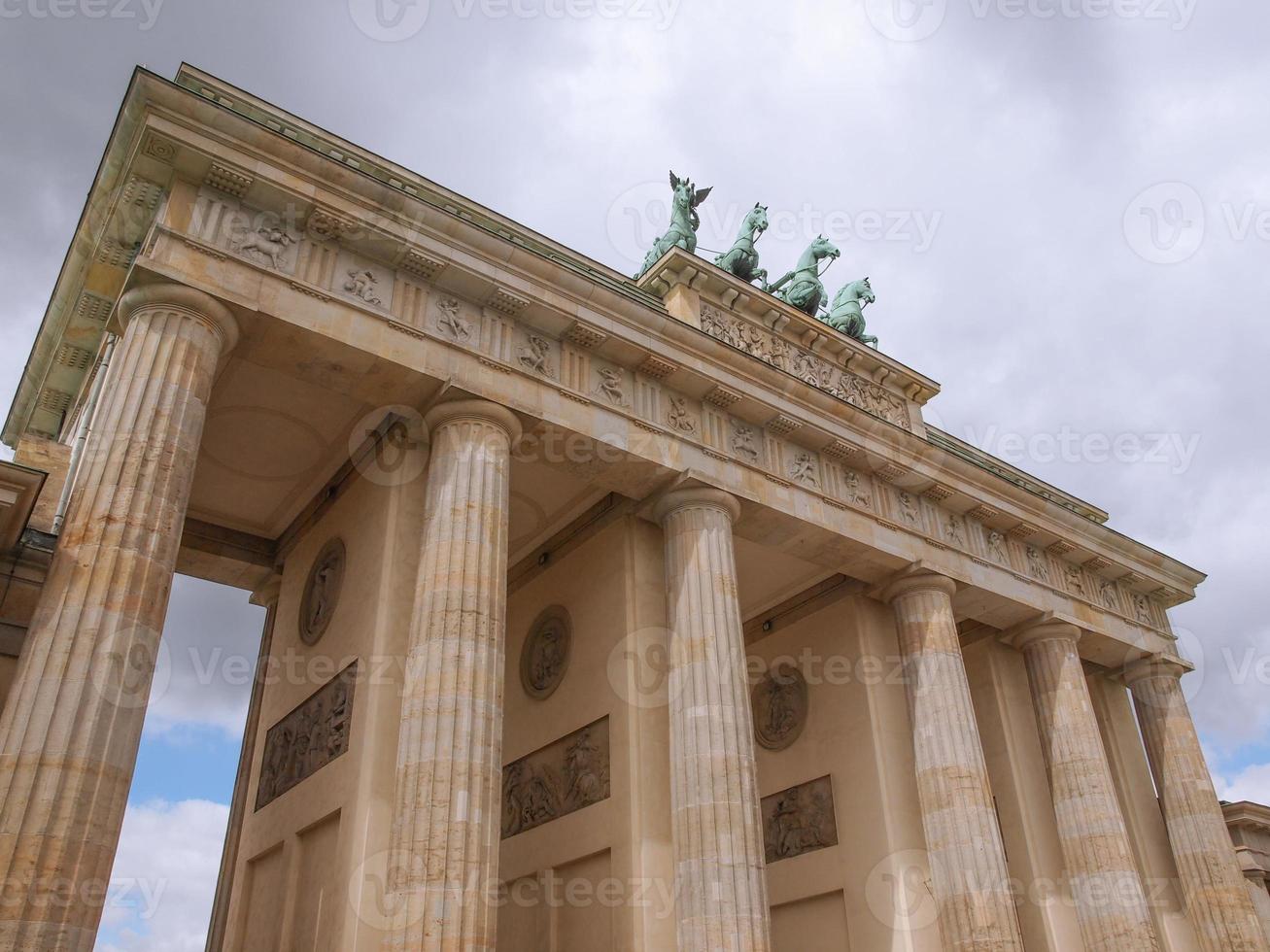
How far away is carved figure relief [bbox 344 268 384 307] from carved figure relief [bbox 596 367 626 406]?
355cm

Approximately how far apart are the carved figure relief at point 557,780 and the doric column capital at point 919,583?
644 cm

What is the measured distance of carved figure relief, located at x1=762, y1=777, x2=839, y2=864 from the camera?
1873 cm

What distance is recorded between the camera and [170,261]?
1212 cm

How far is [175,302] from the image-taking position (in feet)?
39.4

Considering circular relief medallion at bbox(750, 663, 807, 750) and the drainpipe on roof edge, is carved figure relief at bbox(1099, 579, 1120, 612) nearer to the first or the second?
circular relief medallion at bbox(750, 663, 807, 750)

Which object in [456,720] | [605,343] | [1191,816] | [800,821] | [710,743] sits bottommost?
[456,720]

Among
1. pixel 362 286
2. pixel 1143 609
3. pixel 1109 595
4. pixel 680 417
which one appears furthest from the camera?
pixel 1143 609

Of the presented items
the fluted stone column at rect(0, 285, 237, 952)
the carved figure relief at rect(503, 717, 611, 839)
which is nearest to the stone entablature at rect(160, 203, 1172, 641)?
the fluted stone column at rect(0, 285, 237, 952)

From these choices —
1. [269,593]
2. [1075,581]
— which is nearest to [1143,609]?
[1075,581]

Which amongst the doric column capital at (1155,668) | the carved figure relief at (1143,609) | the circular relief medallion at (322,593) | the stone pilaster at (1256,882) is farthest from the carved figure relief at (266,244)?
the stone pilaster at (1256,882)

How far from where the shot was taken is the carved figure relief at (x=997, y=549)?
2064 cm

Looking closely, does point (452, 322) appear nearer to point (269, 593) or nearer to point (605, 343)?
point (605, 343)

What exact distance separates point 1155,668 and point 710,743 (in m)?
14.0

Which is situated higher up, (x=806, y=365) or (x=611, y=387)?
(x=806, y=365)
